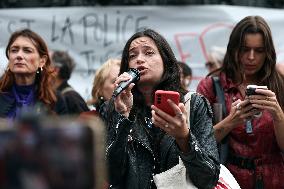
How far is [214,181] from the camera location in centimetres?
283

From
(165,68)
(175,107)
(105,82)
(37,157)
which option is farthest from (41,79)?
(37,157)

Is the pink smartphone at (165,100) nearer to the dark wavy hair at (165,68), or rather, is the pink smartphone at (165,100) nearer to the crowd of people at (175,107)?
the crowd of people at (175,107)

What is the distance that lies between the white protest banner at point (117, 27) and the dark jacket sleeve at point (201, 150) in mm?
3611

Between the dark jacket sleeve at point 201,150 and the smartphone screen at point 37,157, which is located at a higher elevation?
the smartphone screen at point 37,157

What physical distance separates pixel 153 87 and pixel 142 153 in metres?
0.34

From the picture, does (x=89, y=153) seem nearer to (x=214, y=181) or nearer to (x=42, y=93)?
(x=214, y=181)

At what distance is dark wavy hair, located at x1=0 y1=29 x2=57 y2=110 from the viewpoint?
4.10 meters

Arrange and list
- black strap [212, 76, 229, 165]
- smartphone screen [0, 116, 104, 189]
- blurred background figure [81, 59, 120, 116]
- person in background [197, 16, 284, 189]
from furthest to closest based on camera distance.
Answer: blurred background figure [81, 59, 120, 116] → black strap [212, 76, 229, 165] → person in background [197, 16, 284, 189] → smartphone screen [0, 116, 104, 189]

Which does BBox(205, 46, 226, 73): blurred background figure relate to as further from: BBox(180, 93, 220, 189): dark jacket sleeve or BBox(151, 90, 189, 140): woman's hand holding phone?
BBox(151, 90, 189, 140): woman's hand holding phone

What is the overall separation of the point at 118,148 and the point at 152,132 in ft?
0.72

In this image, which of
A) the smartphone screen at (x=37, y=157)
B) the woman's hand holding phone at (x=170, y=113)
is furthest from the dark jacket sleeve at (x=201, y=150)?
the smartphone screen at (x=37, y=157)

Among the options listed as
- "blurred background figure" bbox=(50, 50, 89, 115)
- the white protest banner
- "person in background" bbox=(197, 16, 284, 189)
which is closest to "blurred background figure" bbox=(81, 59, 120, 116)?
"blurred background figure" bbox=(50, 50, 89, 115)

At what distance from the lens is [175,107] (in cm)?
257

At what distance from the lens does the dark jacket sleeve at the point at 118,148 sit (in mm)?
2867
